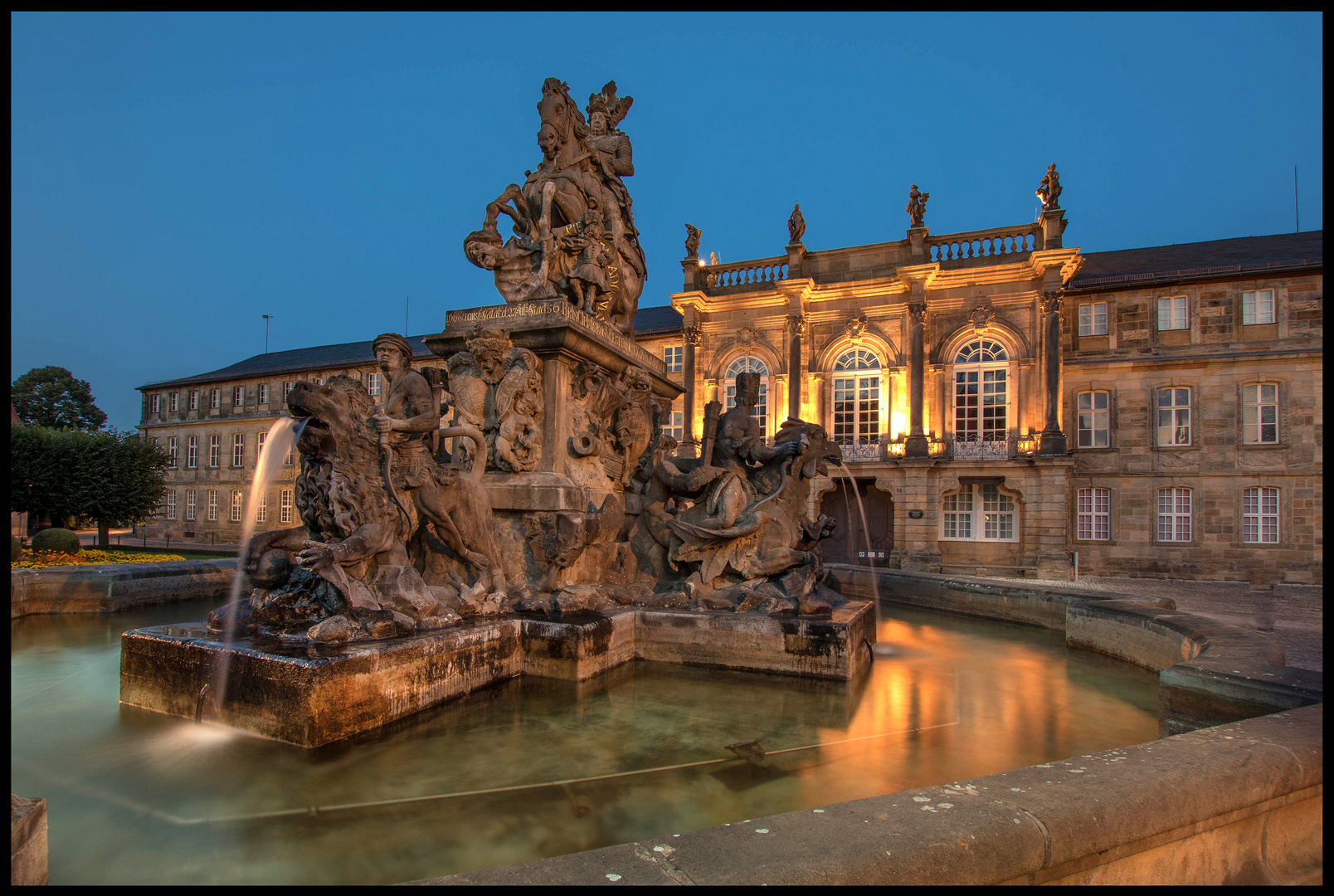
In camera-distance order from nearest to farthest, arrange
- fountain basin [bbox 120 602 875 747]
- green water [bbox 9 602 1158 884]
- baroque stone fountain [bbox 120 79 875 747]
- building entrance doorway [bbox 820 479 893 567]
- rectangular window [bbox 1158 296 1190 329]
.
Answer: green water [bbox 9 602 1158 884], fountain basin [bbox 120 602 875 747], baroque stone fountain [bbox 120 79 875 747], rectangular window [bbox 1158 296 1190 329], building entrance doorway [bbox 820 479 893 567]

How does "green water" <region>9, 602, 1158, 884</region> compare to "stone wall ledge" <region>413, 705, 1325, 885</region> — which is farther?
"green water" <region>9, 602, 1158, 884</region>

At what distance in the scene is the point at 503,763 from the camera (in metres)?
3.02

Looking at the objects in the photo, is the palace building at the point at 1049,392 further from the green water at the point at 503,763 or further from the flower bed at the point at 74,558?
the green water at the point at 503,763

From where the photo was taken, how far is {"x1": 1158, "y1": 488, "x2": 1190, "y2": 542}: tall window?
866 inches

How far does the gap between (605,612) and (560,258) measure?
3272 mm

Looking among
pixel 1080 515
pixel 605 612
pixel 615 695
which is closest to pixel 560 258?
pixel 605 612

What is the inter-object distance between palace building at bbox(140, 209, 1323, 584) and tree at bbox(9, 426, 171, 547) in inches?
364

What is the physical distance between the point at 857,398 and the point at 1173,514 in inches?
413

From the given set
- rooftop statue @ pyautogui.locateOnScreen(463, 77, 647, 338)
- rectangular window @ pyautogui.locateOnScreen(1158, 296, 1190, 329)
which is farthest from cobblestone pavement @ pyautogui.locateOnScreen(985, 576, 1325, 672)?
rectangular window @ pyautogui.locateOnScreen(1158, 296, 1190, 329)

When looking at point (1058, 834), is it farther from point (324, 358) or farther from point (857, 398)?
point (324, 358)

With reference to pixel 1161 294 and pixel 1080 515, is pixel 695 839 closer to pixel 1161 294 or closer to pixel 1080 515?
pixel 1080 515

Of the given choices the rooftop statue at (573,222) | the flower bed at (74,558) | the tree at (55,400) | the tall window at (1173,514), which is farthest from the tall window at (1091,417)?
the tree at (55,400)

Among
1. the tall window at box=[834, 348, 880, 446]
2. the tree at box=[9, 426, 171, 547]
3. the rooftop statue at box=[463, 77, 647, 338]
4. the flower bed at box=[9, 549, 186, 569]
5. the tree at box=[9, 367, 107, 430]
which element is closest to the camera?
the rooftop statue at box=[463, 77, 647, 338]

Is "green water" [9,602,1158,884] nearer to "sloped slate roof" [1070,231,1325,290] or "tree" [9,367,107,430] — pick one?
"sloped slate roof" [1070,231,1325,290]
